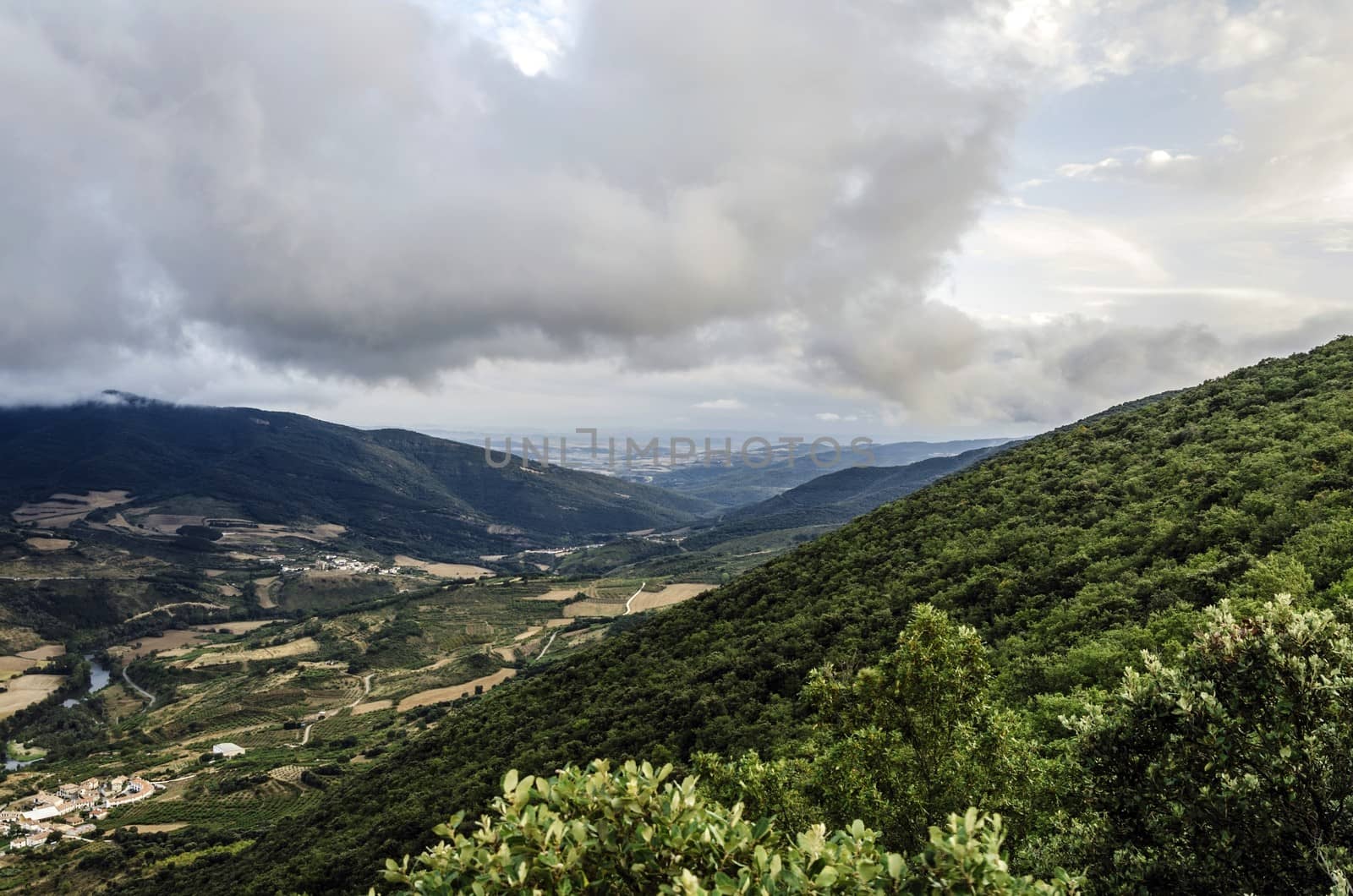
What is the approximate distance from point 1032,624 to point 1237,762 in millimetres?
25263

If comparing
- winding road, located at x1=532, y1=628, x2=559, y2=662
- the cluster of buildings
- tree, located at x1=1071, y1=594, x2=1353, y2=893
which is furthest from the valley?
tree, located at x1=1071, y1=594, x2=1353, y2=893

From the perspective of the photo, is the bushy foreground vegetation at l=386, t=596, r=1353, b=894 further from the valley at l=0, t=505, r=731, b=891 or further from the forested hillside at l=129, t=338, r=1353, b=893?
the valley at l=0, t=505, r=731, b=891

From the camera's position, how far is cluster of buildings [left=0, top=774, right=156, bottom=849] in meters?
89.5

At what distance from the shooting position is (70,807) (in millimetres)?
98500

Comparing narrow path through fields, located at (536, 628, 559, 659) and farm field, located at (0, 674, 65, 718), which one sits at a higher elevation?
narrow path through fields, located at (536, 628, 559, 659)

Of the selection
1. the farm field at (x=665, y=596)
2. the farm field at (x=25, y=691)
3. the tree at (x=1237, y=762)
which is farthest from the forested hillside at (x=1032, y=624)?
the farm field at (x=25, y=691)

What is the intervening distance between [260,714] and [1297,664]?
6756 inches

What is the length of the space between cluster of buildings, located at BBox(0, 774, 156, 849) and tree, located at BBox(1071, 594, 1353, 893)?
127180 millimetres

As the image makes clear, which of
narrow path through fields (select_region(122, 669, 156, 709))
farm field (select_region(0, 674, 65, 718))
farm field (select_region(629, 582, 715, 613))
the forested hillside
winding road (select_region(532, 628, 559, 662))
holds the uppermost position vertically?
the forested hillside

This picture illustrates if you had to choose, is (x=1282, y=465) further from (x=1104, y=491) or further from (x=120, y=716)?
(x=120, y=716)

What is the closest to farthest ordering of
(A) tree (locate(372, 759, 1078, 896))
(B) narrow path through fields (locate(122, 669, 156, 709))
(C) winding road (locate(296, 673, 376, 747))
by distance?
1. (A) tree (locate(372, 759, 1078, 896))
2. (C) winding road (locate(296, 673, 376, 747))
3. (B) narrow path through fields (locate(122, 669, 156, 709))

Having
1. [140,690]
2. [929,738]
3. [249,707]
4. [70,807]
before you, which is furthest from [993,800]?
[140,690]

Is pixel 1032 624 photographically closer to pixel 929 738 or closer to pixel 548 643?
pixel 929 738

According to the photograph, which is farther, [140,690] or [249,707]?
[140,690]
